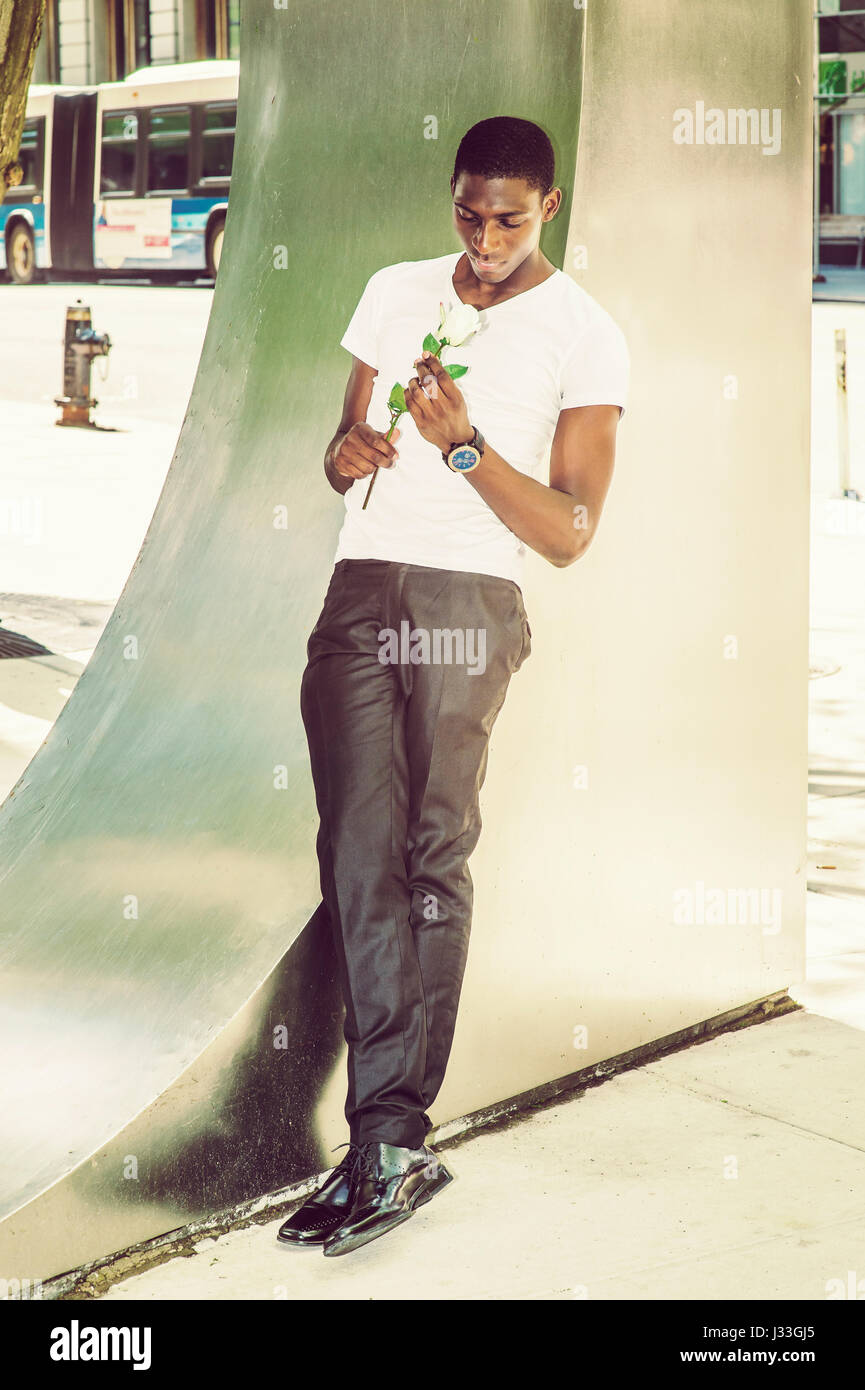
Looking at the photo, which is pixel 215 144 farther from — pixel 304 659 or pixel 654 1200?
pixel 654 1200

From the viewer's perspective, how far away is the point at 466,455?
303 centimetres

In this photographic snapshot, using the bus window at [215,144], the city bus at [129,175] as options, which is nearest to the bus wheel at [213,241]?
the city bus at [129,175]

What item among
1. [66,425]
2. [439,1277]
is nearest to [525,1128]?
[439,1277]

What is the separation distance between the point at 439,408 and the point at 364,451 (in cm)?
25

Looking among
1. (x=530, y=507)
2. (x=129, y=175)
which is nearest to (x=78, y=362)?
(x=530, y=507)

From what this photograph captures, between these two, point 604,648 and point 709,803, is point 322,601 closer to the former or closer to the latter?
point 604,648

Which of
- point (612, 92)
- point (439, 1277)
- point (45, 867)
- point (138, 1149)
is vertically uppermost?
point (612, 92)

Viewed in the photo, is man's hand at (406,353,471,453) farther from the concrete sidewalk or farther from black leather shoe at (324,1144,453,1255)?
the concrete sidewalk

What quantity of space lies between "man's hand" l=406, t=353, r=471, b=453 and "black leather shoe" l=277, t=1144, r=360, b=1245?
4.32 ft

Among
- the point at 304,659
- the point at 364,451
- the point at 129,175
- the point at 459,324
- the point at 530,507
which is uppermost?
the point at 129,175

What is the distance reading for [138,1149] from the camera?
130 inches

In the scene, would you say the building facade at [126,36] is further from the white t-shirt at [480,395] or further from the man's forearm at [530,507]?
the man's forearm at [530,507]

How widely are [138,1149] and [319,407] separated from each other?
1605mm

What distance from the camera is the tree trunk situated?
6184 mm
